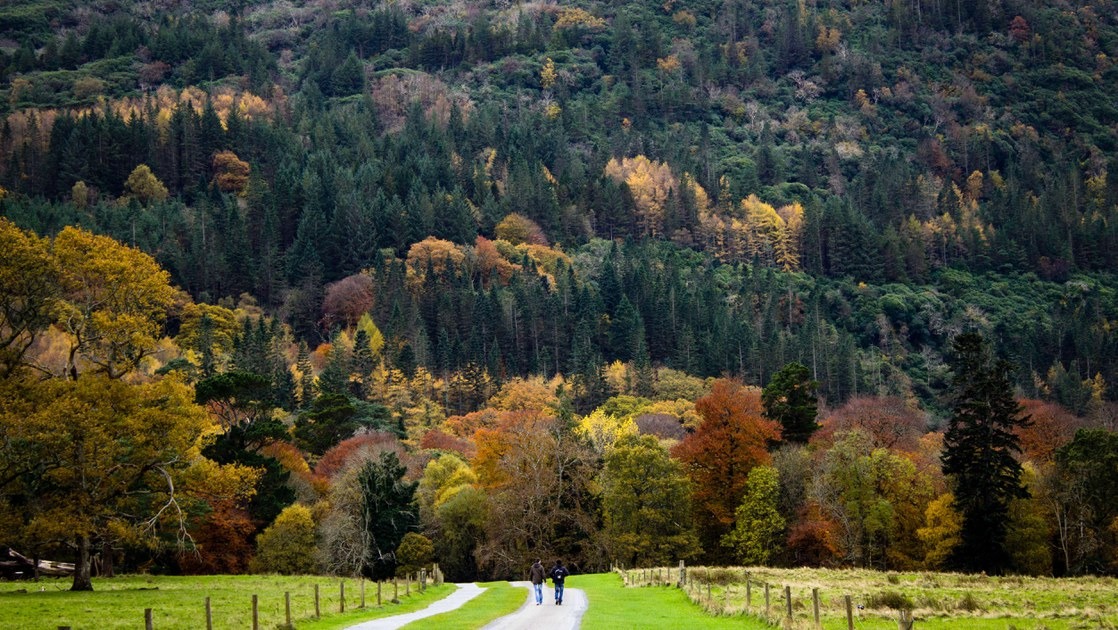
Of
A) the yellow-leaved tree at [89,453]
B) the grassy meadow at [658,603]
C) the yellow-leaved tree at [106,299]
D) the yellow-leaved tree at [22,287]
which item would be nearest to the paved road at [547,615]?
the grassy meadow at [658,603]

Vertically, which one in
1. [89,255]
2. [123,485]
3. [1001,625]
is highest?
[89,255]

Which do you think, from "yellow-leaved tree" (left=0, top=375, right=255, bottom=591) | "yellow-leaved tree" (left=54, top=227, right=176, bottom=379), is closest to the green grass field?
"yellow-leaved tree" (left=0, top=375, right=255, bottom=591)

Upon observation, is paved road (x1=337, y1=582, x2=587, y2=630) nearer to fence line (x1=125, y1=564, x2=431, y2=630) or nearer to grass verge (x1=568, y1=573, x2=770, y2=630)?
grass verge (x1=568, y1=573, x2=770, y2=630)

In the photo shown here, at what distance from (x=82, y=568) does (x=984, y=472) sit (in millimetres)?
64255

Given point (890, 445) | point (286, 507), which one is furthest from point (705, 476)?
point (286, 507)

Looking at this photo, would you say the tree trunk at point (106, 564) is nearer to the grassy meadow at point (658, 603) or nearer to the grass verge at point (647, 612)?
the grassy meadow at point (658, 603)

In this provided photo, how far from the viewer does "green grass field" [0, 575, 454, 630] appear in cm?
4291

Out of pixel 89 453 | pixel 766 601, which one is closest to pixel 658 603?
pixel 766 601

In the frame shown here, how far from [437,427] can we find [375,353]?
28.5 meters

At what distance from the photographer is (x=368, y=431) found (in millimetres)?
145625

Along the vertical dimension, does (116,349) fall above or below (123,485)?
above

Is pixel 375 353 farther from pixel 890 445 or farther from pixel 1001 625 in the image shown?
pixel 1001 625

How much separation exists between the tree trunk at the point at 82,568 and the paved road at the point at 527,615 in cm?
1797

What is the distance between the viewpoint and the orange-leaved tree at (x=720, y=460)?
344 feet
